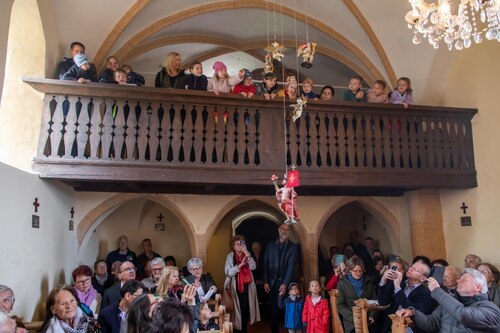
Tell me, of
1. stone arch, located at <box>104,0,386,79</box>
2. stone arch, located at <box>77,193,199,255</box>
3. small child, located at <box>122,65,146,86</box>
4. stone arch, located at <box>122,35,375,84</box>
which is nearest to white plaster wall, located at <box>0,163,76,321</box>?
stone arch, located at <box>77,193,199,255</box>

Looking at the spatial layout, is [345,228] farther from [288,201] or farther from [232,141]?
[288,201]

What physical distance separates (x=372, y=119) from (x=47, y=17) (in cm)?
473

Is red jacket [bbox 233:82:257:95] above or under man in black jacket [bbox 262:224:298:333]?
above

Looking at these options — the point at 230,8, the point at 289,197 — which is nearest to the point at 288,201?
the point at 289,197

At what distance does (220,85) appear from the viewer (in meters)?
5.98

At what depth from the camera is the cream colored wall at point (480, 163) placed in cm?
594

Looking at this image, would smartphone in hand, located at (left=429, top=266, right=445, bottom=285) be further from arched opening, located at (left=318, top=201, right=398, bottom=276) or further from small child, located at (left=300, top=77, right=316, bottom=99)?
arched opening, located at (left=318, top=201, right=398, bottom=276)

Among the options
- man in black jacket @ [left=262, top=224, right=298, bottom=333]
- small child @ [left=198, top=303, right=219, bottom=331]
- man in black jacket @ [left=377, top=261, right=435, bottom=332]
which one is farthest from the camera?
man in black jacket @ [left=262, top=224, right=298, bottom=333]

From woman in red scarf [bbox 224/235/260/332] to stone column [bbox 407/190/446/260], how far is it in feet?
9.17

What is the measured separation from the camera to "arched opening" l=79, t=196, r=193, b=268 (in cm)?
812

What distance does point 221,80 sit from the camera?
5953 millimetres

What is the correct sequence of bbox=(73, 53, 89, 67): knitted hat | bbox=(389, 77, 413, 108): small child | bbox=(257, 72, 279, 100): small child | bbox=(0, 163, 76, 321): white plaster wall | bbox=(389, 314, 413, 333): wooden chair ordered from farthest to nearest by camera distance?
bbox=(389, 77, 413, 108): small child, bbox=(257, 72, 279, 100): small child, bbox=(73, 53, 89, 67): knitted hat, bbox=(0, 163, 76, 321): white plaster wall, bbox=(389, 314, 413, 333): wooden chair

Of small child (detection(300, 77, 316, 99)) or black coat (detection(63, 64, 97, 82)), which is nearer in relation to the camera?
black coat (detection(63, 64, 97, 82))

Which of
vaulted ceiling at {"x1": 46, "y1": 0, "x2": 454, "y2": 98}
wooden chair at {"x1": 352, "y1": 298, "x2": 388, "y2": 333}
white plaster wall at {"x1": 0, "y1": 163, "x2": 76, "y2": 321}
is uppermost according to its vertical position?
vaulted ceiling at {"x1": 46, "y1": 0, "x2": 454, "y2": 98}
